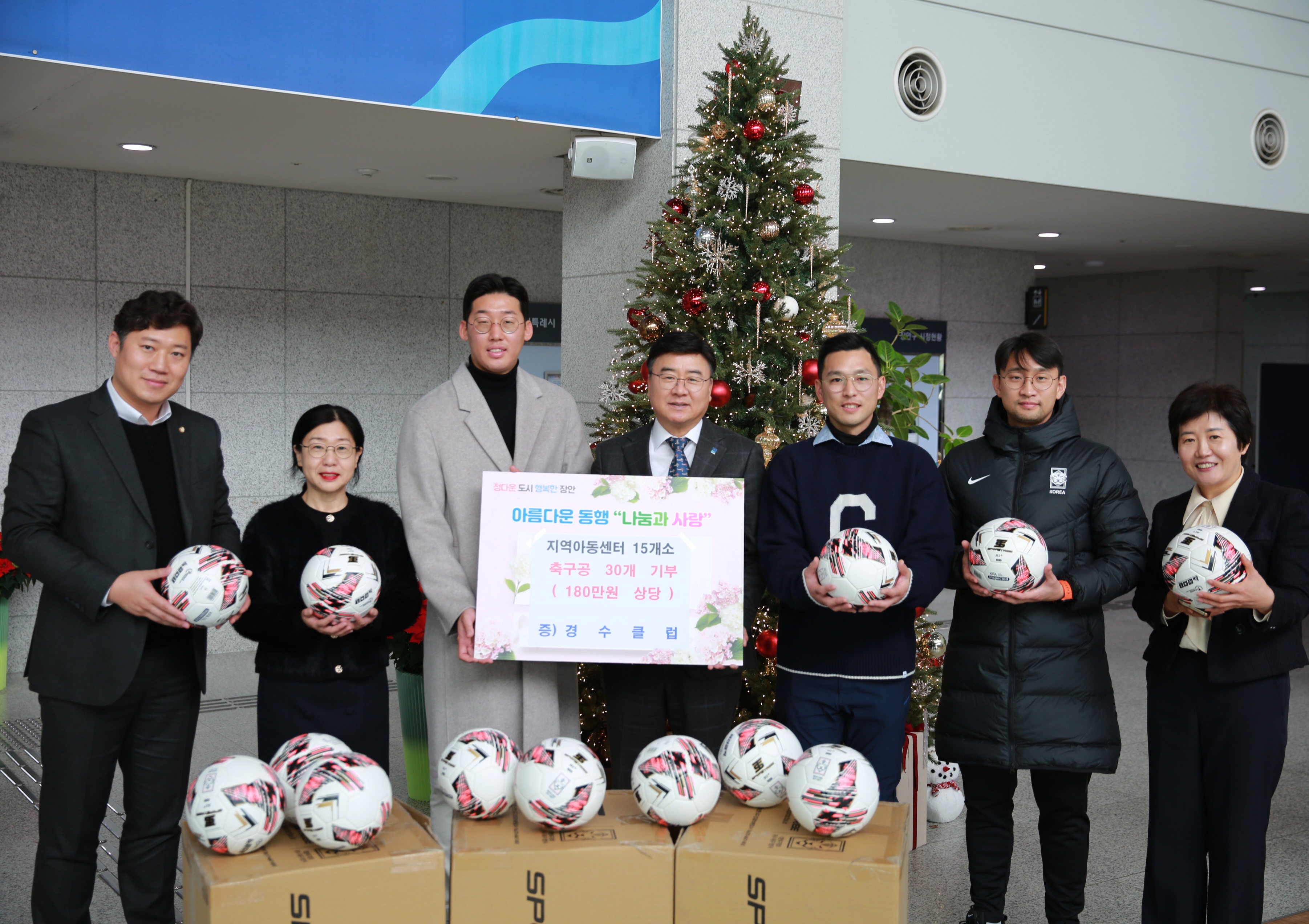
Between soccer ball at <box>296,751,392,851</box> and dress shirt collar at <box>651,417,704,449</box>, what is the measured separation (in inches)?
49.0

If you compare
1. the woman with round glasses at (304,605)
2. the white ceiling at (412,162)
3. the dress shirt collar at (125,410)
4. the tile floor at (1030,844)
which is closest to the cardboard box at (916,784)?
the tile floor at (1030,844)

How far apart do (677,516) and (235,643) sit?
5.54 m

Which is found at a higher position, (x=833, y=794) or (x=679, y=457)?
(x=679, y=457)

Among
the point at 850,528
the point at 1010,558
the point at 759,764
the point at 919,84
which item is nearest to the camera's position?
the point at 759,764

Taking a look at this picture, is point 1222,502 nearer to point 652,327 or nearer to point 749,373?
point 749,373

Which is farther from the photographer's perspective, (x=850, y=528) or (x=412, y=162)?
(x=412, y=162)

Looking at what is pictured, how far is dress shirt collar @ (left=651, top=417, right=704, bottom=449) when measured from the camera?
3.07 meters

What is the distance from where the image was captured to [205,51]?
14.5ft

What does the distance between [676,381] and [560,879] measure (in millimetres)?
1317

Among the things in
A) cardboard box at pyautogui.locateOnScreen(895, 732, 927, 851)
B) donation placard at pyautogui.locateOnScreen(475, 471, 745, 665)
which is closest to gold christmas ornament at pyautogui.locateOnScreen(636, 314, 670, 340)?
donation placard at pyautogui.locateOnScreen(475, 471, 745, 665)

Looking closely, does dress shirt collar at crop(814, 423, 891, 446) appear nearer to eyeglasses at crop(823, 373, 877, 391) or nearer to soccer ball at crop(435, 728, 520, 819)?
eyeglasses at crop(823, 373, 877, 391)

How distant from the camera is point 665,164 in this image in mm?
5379

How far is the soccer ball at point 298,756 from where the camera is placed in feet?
7.16

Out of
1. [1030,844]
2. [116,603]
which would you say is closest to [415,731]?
[116,603]
